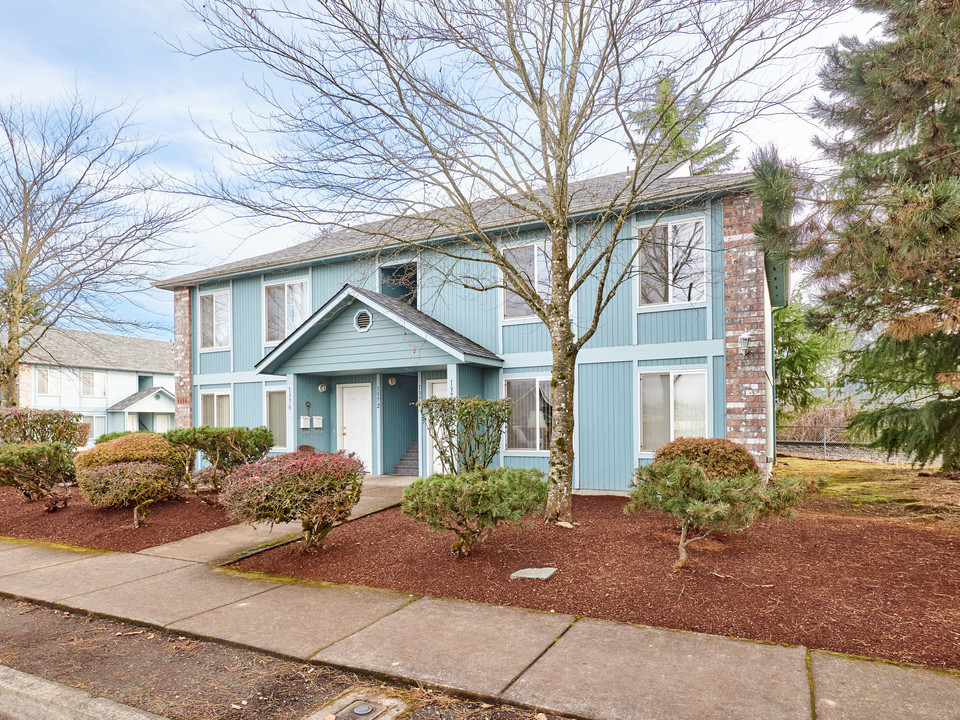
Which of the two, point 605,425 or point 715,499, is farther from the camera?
point 605,425

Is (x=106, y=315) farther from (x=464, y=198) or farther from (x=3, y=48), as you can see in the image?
(x=464, y=198)

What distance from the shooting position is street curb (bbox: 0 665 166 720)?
3268 mm

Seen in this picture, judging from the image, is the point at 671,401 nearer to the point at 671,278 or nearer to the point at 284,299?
the point at 671,278

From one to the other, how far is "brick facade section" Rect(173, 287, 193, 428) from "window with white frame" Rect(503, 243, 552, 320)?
894 centimetres

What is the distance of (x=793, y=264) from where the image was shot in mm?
7324

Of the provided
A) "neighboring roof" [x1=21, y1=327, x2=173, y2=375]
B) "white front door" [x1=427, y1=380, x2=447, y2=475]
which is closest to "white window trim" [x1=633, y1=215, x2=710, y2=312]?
"white front door" [x1=427, y1=380, x2=447, y2=475]

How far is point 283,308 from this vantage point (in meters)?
14.2

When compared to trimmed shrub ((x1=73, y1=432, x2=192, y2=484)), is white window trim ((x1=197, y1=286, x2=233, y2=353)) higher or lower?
higher

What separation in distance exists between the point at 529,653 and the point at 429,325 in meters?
7.87

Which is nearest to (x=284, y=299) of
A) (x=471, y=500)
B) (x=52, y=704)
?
(x=471, y=500)

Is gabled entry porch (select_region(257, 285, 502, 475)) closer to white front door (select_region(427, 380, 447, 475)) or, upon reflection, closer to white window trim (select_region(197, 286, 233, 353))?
white front door (select_region(427, 380, 447, 475))

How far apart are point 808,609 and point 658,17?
19.7ft

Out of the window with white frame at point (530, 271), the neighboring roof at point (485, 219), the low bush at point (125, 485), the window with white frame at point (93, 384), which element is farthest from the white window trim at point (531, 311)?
the window with white frame at point (93, 384)

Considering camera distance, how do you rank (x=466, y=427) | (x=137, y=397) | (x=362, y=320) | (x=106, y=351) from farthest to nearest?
(x=106, y=351) < (x=137, y=397) < (x=362, y=320) < (x=466, y=427)
